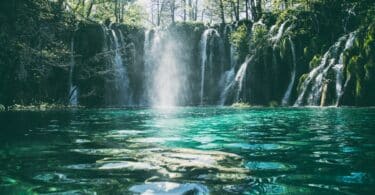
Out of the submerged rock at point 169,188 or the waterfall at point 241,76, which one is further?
the waterfall at point 241,76

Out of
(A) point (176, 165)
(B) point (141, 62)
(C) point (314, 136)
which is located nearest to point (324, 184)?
(A) point (176, 165)

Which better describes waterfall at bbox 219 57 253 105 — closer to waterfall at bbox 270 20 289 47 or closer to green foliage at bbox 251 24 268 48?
green foliage at bbox 251 24 268 48

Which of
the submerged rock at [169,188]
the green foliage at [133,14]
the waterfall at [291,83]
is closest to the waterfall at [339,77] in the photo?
the waterfall at [291,83]

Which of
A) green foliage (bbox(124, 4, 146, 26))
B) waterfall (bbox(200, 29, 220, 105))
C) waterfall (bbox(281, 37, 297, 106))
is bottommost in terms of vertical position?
waterfall (bbox(281, 37, 297, 106))

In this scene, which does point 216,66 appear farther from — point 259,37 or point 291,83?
point 291,83

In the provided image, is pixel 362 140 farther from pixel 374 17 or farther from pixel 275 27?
pixel 275 27

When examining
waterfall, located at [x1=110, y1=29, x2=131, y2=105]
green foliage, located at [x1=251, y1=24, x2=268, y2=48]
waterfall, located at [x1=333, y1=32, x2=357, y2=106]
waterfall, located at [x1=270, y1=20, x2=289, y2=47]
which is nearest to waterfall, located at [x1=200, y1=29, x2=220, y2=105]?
green foliage, located at [x1=251, y1=24, x2=268, y2=48]

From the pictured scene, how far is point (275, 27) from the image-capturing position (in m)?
36.3

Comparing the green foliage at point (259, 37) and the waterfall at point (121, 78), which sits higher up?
the green foliage at point (259, 37)

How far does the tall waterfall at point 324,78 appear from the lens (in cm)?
2672

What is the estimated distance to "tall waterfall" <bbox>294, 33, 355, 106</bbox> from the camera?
26.7m

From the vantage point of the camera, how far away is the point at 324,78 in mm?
27234

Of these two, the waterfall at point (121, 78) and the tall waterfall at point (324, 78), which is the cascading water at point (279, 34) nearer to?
the tall waterfall at point (324, 78)

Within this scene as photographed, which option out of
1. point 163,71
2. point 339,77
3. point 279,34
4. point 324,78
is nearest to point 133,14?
point 163,71
